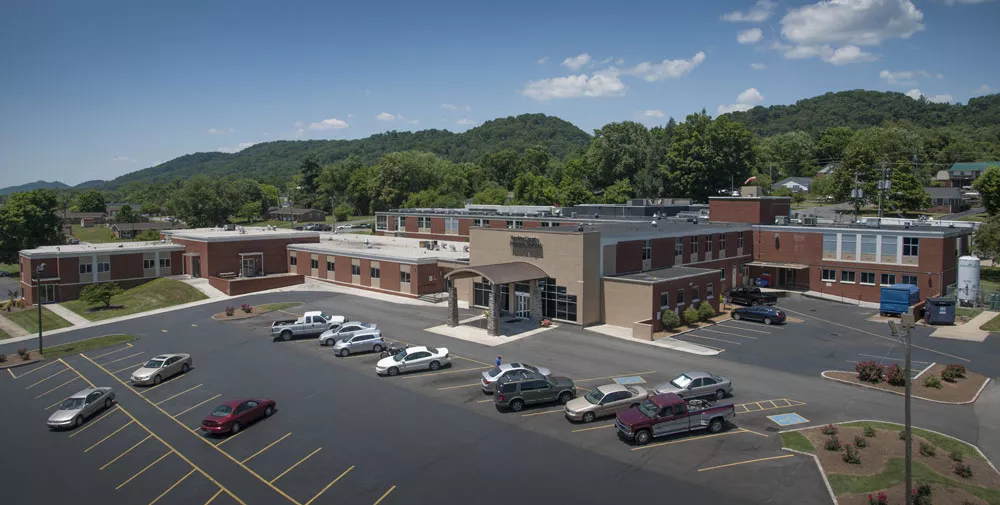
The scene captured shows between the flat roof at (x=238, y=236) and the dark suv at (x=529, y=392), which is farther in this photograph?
the flat roof at (x=238, y=236)

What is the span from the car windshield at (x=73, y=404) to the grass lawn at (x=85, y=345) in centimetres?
1489

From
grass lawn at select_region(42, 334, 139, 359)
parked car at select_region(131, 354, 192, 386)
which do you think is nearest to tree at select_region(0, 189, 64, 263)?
grass lawn at select_region(42, 334, 139, 359)

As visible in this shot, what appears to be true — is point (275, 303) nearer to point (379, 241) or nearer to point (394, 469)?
point (379, 241)

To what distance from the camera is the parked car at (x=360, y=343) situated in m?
39.0

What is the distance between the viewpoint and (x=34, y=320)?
54.2 metres

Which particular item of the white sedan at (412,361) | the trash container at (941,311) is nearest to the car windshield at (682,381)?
the white sedan at (412,361)

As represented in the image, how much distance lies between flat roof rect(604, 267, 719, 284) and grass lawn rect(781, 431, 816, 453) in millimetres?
19546

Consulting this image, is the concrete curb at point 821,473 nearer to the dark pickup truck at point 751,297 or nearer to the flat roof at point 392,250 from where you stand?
the dark pickup truck at point 751,297

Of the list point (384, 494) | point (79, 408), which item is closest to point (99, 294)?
point (79, 408)

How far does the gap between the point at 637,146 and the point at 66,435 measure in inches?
4206

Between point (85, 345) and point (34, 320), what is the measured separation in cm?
1511

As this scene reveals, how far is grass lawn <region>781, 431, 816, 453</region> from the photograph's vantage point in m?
24.3

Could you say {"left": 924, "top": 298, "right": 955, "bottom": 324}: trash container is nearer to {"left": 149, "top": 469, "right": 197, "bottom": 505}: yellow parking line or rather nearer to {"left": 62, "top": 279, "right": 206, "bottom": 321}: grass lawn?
{"left": 149, "top": 469, "right": 197, "bottom": 505}: yellow parking line

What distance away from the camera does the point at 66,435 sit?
28484 mm
